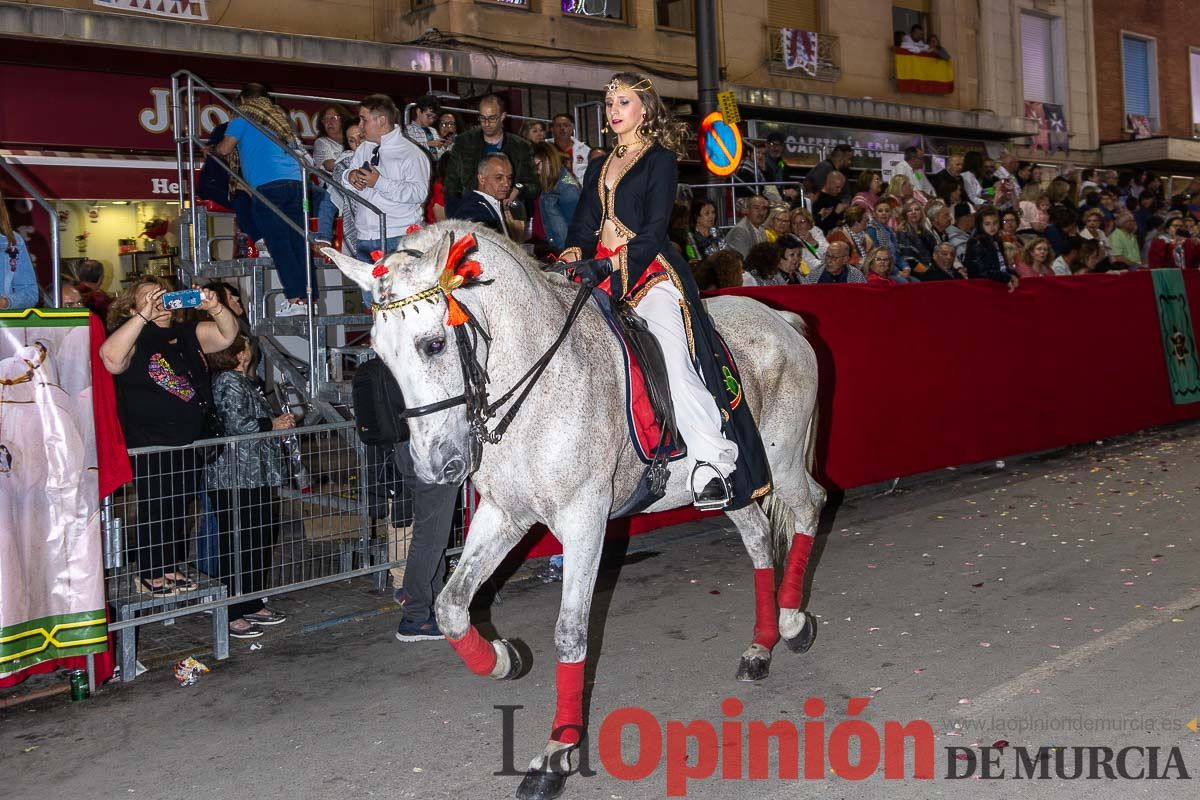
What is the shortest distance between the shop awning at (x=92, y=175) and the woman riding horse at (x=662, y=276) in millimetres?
9825

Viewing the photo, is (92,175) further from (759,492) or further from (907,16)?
(907,16)

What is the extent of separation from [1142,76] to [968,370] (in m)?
24.1

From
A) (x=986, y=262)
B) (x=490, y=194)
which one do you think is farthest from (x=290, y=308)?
(x=986, y=262)

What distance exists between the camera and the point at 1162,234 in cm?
1803

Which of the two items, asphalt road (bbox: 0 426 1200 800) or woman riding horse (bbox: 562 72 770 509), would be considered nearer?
asphalt road (bbox: 0 426 1200 800)

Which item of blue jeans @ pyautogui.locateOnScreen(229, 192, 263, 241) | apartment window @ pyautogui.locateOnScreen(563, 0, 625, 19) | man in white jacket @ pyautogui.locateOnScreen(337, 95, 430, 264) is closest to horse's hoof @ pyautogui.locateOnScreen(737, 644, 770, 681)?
man in white jacket @ pyautogui.locateOnScreen(337, 95, 430, 264)

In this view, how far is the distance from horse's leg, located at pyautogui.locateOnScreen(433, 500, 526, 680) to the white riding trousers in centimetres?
91

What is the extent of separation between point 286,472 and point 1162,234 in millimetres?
15987

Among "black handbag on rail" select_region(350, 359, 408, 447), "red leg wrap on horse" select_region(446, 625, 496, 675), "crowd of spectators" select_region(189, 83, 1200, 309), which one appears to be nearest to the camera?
"red leg wrap on horse" select_region(446, 625, 496, 675)

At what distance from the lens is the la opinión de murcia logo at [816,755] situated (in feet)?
14.2

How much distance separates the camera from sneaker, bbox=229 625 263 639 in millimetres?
6613

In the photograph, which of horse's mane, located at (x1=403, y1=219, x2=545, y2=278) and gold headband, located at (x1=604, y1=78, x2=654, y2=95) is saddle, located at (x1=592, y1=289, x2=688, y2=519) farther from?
gold headband, located at (x1=604, y1=78, x2=654, y2=95)

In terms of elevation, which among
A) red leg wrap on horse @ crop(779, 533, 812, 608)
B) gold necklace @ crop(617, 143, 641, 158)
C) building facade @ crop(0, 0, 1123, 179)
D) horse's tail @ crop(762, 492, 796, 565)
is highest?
building facade @ crop(0, 0, 1123, 179)

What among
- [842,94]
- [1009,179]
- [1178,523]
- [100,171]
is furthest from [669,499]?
[842,94]
